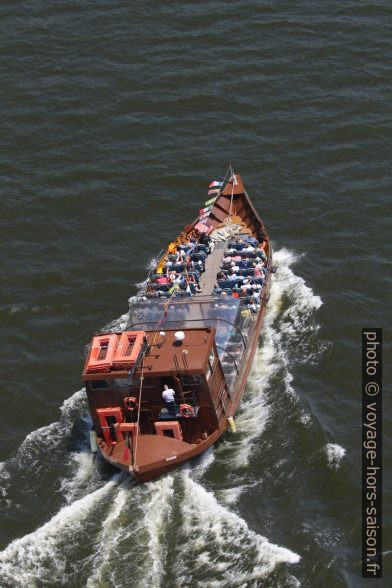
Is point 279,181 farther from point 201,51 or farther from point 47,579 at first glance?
point 47,579

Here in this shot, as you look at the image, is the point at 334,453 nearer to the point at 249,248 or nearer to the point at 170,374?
the point at 170,374

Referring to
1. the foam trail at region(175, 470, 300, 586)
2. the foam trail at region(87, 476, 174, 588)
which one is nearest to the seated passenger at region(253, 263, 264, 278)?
the foam trail at region(87, 476, 174, 588)

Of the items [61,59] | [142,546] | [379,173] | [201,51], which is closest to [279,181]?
[379,173]

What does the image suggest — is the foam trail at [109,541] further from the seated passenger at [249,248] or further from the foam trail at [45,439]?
the seated passenger at [249,248]

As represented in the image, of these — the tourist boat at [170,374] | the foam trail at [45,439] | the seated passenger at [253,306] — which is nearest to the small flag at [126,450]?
the tourist boat at [170,374]

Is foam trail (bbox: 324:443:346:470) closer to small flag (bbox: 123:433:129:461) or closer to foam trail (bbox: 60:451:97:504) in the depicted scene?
small flag (bbox: 123:433:129:461)

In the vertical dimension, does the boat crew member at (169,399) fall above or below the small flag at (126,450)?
above

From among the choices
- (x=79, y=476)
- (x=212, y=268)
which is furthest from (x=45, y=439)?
(x=212, y=268)
